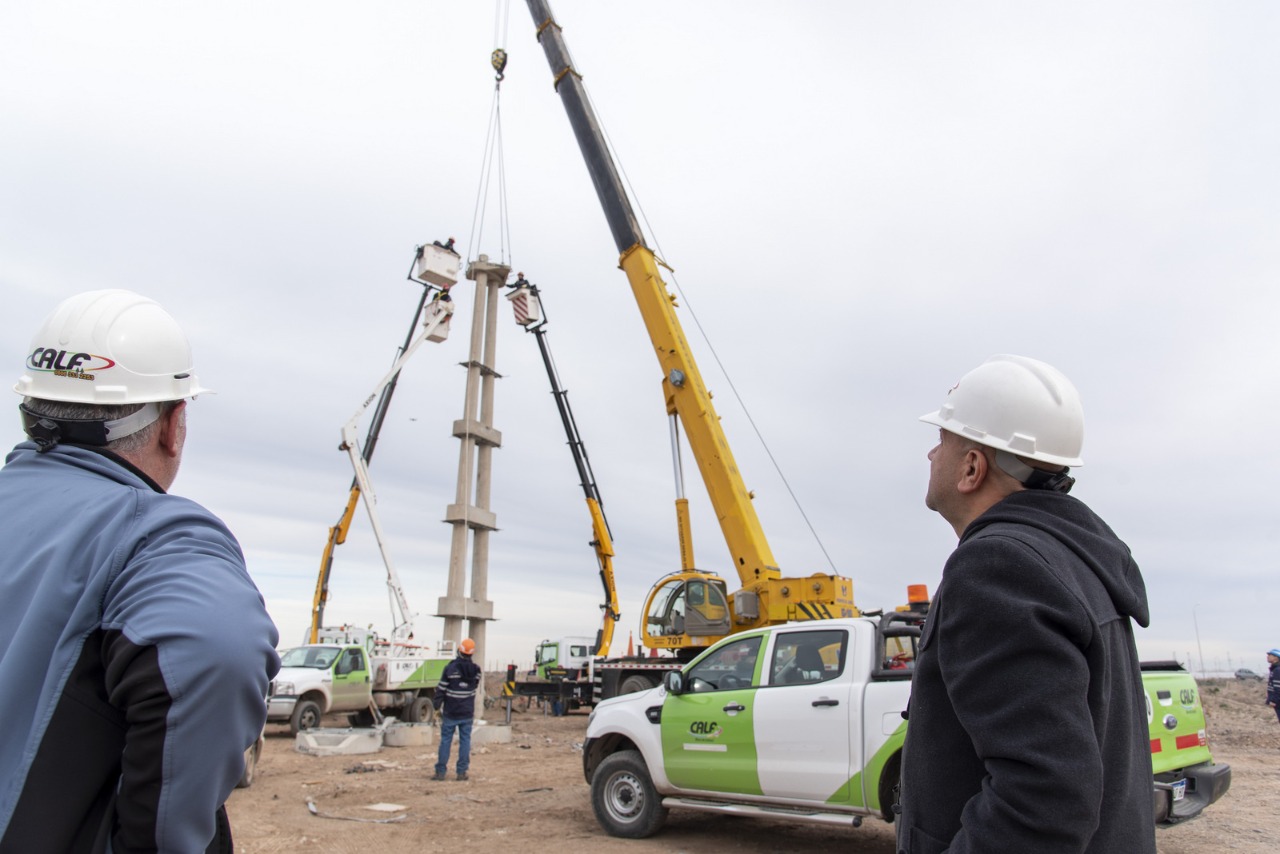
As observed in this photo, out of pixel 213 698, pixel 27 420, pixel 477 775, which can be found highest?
pixel 27 420

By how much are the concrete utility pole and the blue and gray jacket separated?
2185 centimetres

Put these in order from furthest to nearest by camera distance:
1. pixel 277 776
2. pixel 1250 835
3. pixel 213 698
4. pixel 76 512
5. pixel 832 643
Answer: pixel 277 776 → pixel 1250 835 → pixel 832 643 → pixel 76 512 → pixel 213 698

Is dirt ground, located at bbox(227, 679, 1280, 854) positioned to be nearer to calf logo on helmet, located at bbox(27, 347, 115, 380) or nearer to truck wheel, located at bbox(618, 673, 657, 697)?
truck wheel, located at bbox(618, 673, 657, 697)

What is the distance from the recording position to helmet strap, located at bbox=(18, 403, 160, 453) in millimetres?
1779

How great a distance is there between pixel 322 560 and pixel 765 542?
48.9ft

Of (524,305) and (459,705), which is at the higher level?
(524,305)

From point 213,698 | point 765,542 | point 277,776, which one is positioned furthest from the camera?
point 765,542

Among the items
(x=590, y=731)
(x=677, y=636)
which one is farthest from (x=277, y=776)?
(x=677, y=636)

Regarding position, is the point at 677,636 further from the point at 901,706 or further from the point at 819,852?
the point at 901,706

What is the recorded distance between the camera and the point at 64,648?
149cm

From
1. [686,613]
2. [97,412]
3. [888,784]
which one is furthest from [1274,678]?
[97,412]

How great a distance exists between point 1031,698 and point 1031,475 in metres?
0.66

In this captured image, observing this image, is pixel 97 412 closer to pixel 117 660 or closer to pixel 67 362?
pixel 67 362

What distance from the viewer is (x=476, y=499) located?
23953 millimetres
